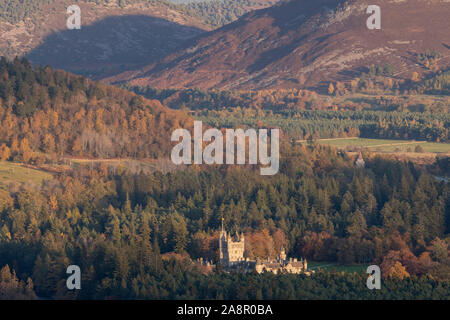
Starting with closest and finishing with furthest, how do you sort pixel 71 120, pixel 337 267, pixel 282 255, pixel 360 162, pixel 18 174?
1. pixel 282 255
2. pixel 337 267
3. pixel 18 174
4. pixel 360 162
5. pixel 71 120

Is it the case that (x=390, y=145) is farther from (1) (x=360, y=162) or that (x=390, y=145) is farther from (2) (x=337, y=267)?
(2) (x=337, y=267)

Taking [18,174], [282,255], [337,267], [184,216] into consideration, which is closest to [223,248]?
[282,255]

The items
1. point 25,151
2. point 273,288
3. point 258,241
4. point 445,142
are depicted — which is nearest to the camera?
point 273,288

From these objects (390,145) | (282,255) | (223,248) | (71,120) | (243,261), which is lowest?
(243,261)

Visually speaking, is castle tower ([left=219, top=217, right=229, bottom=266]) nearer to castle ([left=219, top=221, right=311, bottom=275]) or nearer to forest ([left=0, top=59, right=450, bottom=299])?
castle ([left=219, top=221, right=311, bottom=275])

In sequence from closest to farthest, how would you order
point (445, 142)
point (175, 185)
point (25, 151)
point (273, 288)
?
point (273, 288), point (175, 185), point (25, 151), point (445, 142)
